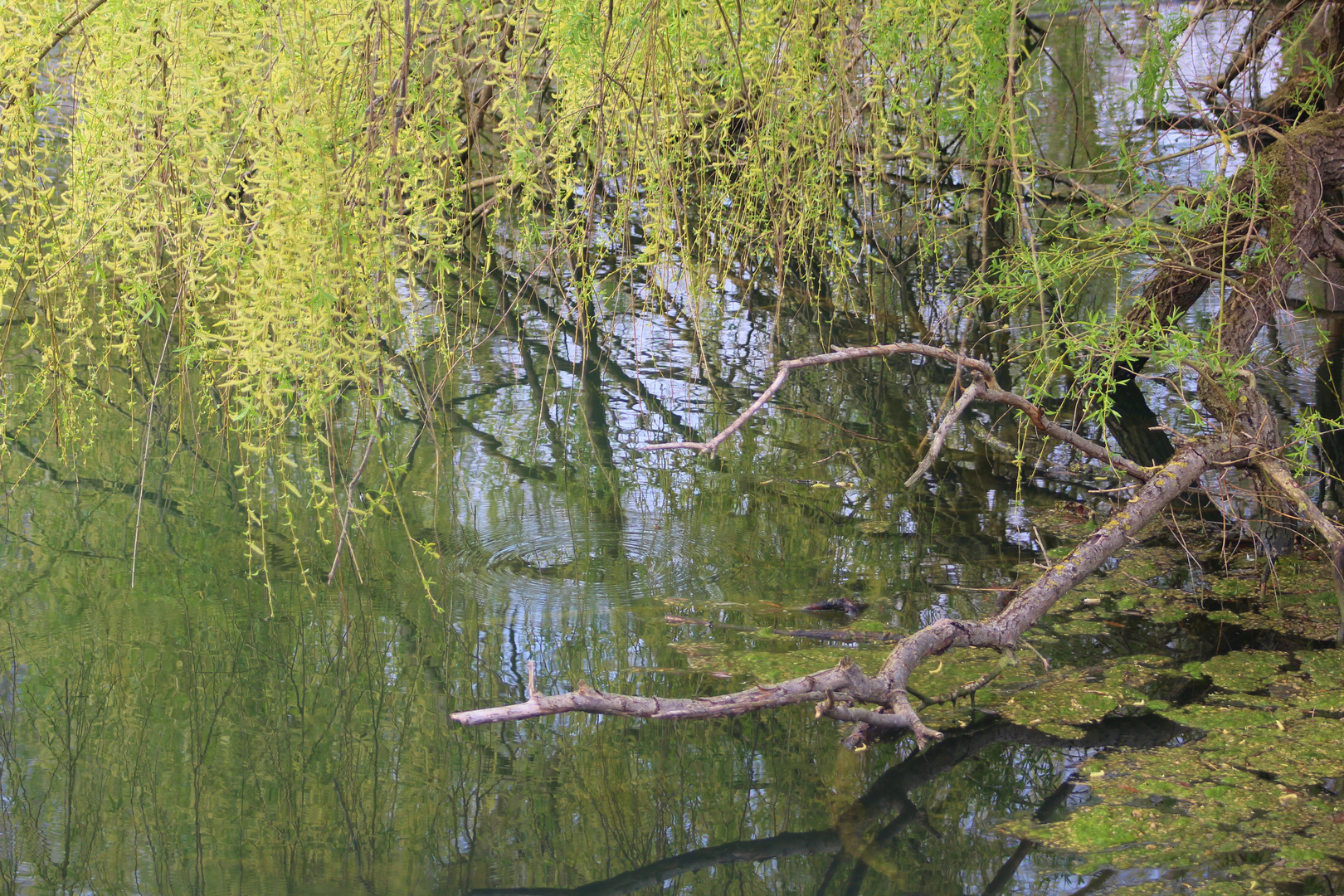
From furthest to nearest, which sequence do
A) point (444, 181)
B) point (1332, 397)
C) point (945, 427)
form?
1. point (1332, 397)
2. point (945, 427)
3. point (444, 181)

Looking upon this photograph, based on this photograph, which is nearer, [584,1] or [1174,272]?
[584,1]

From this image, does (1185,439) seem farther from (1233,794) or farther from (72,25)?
(72,25)

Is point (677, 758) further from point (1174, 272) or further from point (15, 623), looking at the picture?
point (1174, 272)

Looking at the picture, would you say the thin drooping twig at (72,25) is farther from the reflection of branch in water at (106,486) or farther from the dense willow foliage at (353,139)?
the reflection of branch in water at (106,486)

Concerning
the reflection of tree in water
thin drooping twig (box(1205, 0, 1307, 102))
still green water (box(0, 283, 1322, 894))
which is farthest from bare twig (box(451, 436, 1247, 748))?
thin drooping twig (box(1205, 0, 1307, 102))

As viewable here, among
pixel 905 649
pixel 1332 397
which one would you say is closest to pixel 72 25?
pixel 905 649

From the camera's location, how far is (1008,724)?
6.50 feet

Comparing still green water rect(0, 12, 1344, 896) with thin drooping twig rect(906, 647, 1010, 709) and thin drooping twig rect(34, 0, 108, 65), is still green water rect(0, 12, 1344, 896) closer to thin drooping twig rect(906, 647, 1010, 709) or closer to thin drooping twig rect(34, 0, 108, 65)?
thin drooping twig rect(906, 647, 1010, 709)

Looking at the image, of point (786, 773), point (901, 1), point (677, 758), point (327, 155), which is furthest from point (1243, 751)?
point (327, 155)

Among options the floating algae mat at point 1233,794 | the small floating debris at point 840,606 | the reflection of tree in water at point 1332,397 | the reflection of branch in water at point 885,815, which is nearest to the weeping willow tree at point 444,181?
the reflection of branch in water at point 885,815

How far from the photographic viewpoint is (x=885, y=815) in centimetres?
177

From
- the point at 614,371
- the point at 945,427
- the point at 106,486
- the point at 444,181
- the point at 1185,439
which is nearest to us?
the point at 444,181

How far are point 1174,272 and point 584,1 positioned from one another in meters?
1.88

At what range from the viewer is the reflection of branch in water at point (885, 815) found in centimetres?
162
